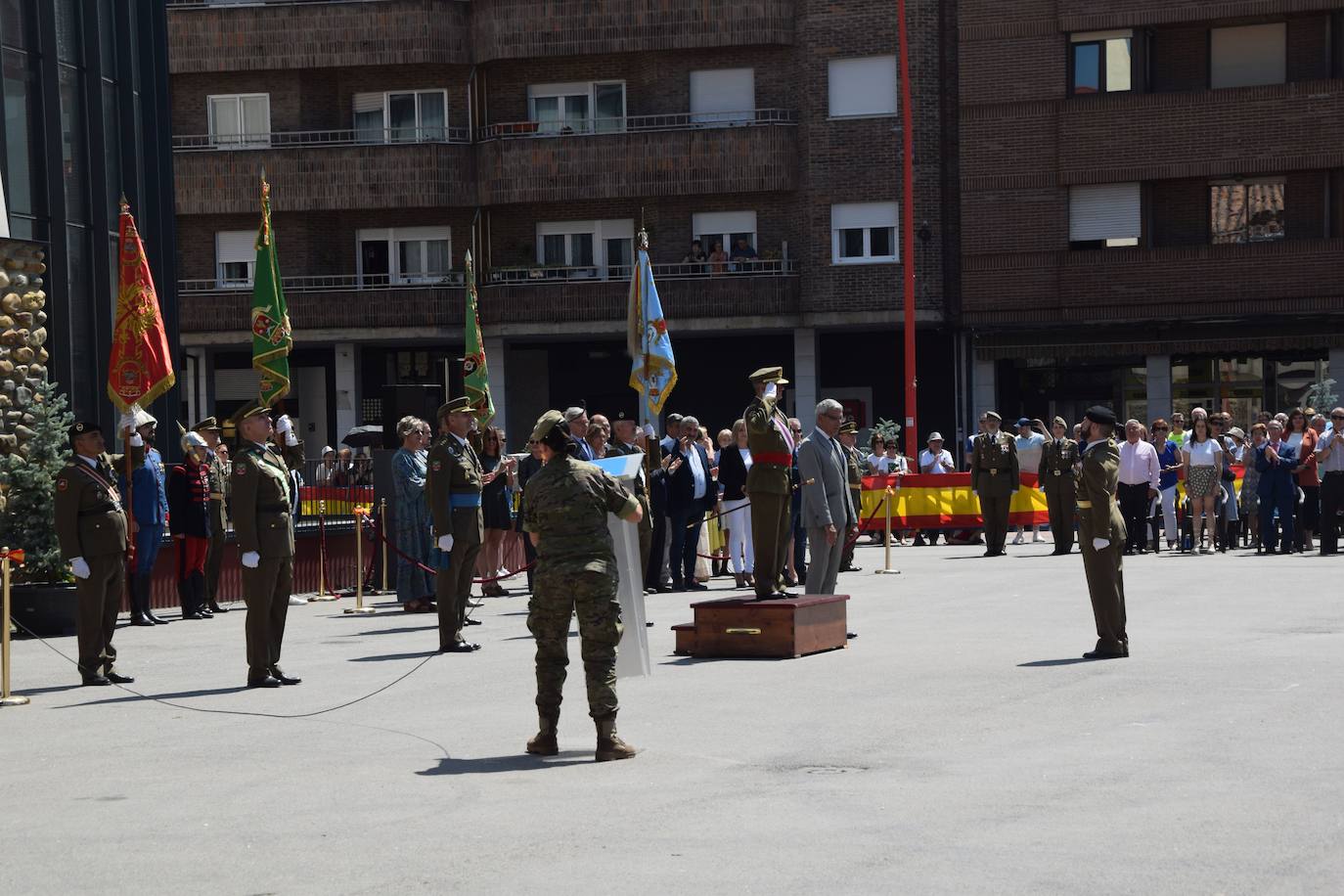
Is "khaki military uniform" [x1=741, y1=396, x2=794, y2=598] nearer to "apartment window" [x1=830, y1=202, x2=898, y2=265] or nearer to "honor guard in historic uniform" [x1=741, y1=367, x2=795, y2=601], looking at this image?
"honor guard in historic uniform" [x1=741, y1=367, x2=795, y2=601]

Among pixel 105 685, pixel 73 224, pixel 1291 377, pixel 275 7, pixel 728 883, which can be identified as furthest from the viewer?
pixel 275 7

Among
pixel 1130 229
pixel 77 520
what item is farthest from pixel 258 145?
pixel 77 520

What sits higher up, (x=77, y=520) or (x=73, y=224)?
(x=73, y=224)

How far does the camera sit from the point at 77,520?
14078mm

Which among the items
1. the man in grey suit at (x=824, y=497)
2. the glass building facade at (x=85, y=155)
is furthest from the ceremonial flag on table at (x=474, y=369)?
the man in grey suit at (x=824, y=497)

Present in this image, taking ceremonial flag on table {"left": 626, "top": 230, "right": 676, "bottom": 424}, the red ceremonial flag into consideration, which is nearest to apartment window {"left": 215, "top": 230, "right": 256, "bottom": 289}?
the red ceremonial flag

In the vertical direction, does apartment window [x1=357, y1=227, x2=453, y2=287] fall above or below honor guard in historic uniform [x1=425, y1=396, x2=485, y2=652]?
above

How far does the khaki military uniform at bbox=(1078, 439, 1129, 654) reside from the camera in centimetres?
1404

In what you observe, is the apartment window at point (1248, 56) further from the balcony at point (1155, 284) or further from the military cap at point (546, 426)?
the military cap at point (546, 426)

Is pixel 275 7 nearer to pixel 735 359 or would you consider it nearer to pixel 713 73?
pixel 713 73

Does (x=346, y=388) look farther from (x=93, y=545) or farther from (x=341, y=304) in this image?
(x=93, y=545)

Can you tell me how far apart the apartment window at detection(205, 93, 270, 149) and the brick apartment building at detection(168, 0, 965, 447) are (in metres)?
0.05

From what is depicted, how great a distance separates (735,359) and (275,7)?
536 inches

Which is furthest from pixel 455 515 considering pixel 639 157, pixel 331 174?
pixel 331 174
